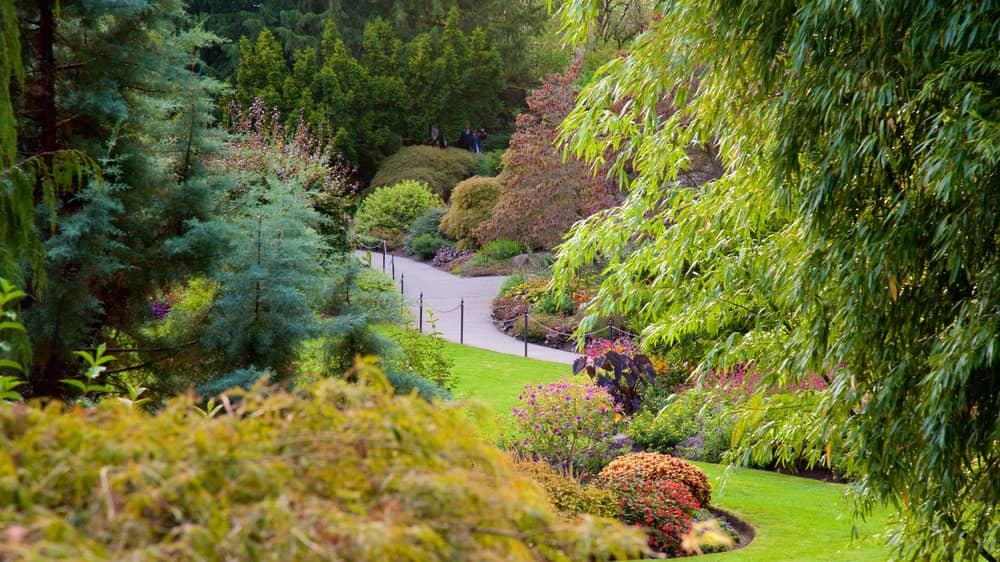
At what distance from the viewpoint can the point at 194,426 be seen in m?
1.55

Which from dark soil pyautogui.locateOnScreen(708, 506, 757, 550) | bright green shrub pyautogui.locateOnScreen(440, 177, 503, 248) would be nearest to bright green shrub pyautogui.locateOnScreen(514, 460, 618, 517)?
dark soil pyautogui.locateOnScreen(708, 506, 757, 550)

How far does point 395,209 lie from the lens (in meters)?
28.8

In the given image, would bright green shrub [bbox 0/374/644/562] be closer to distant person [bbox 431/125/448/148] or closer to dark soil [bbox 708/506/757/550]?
dark soil [bbox 708/506/757/550]

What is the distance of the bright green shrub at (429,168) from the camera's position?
3109 cm

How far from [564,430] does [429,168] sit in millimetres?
23135

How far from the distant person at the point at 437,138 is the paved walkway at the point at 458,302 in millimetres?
10146

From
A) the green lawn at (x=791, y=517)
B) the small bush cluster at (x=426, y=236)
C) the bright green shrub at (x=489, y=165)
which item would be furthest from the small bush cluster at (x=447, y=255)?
the green lawn at (x=791, y=517)

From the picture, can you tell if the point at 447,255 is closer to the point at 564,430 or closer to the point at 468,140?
the point at 468,140

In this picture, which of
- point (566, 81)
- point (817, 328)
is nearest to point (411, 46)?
point (566, 81)

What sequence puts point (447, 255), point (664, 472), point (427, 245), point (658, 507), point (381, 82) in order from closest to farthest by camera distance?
point (658, 507), point (664, 472), point (447, 255), point (427, 245), point (381, 82)

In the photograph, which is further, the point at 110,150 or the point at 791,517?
the point at 791,517

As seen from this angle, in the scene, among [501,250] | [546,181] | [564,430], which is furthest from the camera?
[501,250]

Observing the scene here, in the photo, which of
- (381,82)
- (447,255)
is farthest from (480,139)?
(447,255)

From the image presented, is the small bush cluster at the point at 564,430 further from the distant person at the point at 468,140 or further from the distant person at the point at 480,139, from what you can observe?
the distant person at the point at 468,140
